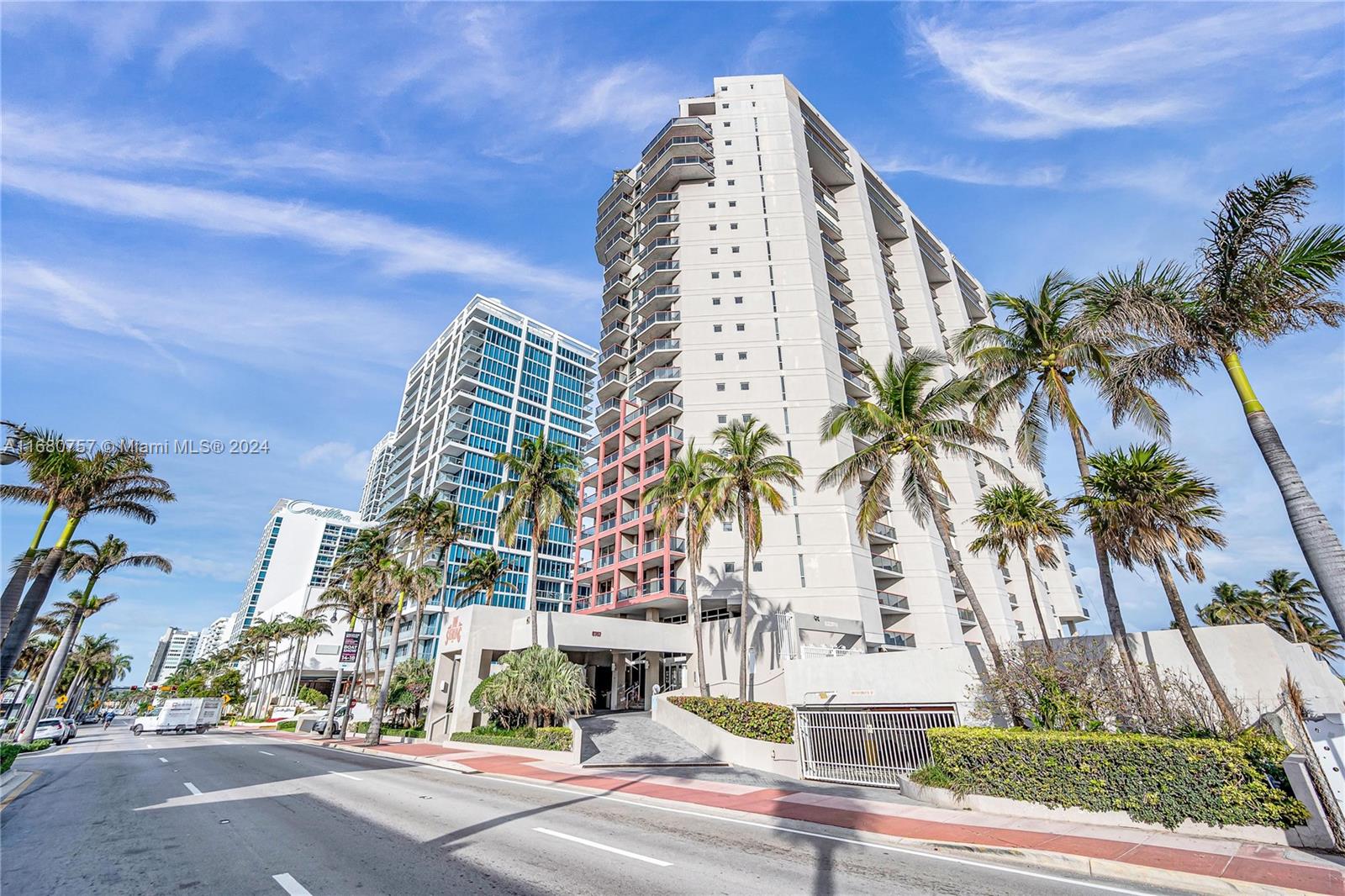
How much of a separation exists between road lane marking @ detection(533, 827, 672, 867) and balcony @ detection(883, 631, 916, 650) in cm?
3424

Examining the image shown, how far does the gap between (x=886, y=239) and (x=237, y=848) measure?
74868 mm

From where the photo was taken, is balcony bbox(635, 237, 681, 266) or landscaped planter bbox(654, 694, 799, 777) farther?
balcony bbox(635, 237, 681, 266)

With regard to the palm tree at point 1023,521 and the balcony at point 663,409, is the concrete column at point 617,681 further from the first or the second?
the palm tree at point 1023,521

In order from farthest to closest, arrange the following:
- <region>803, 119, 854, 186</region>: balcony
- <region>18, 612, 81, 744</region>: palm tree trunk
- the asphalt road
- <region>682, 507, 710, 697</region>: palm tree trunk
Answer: <region>803, 119, 854, 186</region>: balcony
<region>18, 612, 81, 744</region>: palm tree trunk
<region>682, 507, 710, 697</region>: palm tree trunk
the asphalt road

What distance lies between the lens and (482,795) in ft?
49.0

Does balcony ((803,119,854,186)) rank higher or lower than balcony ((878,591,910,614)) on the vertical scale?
higher

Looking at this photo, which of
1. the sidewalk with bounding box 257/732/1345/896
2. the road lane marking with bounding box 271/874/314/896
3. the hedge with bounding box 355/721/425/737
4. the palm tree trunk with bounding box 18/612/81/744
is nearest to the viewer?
the road lane marking with bounding box 271/874/314/896

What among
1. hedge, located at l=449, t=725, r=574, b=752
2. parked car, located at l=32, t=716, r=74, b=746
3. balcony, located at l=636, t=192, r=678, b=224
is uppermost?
balcony, located at l=636, t=192, r=678, b=224

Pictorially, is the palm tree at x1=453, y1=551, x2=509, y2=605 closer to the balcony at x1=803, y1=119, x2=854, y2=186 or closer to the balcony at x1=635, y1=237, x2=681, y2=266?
the balcony at x1=635, y1=237, x2=681, y2=266

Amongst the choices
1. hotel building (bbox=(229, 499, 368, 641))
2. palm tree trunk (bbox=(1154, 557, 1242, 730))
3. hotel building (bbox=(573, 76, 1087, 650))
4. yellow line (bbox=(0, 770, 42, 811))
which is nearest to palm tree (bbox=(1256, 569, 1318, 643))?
hotel building (bbox=(573, 76, 1087, 650))

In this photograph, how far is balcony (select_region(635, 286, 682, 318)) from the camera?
51.7 meters

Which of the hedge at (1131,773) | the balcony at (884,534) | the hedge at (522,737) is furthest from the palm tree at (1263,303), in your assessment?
the balcony at (884,534)

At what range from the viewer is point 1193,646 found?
1586cm

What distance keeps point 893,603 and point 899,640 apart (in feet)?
9.24
